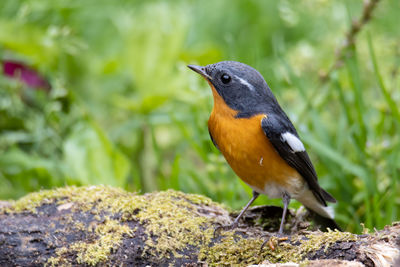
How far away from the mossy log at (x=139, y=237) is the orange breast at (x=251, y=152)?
385mm

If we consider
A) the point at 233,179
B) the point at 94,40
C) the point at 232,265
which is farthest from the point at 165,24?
the point at 232,265

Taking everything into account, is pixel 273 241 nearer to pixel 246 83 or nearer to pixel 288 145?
pixel 288 145

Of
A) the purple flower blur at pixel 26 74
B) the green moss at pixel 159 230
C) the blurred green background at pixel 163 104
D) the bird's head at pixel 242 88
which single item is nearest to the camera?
the green moss at pixel 159 230

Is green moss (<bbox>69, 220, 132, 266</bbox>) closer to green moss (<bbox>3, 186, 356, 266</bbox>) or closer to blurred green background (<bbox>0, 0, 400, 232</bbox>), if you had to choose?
green moss (<bbox>3, 186, 356, 266</bbox>)

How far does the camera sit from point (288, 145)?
3527 mm

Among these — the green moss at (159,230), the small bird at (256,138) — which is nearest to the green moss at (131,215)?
the green moss at (159,230)

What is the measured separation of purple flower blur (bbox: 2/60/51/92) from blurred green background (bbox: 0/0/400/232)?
18cm

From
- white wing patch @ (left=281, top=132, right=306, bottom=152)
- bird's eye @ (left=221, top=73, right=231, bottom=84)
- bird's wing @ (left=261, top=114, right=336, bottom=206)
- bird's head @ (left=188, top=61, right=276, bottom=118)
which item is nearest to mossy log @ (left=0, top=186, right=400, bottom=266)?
bird's wing @ (left=261, top=114, right=336, bottom=206)

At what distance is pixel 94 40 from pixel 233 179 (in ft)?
13.0

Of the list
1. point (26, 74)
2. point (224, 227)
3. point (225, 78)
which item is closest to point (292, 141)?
point (225, 78)

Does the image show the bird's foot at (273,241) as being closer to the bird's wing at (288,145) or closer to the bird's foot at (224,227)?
the bird's foot at (224,227)

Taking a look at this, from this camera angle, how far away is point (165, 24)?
6578mm

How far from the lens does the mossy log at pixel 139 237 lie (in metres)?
2.75

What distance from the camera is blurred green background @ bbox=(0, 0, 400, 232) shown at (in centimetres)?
500
